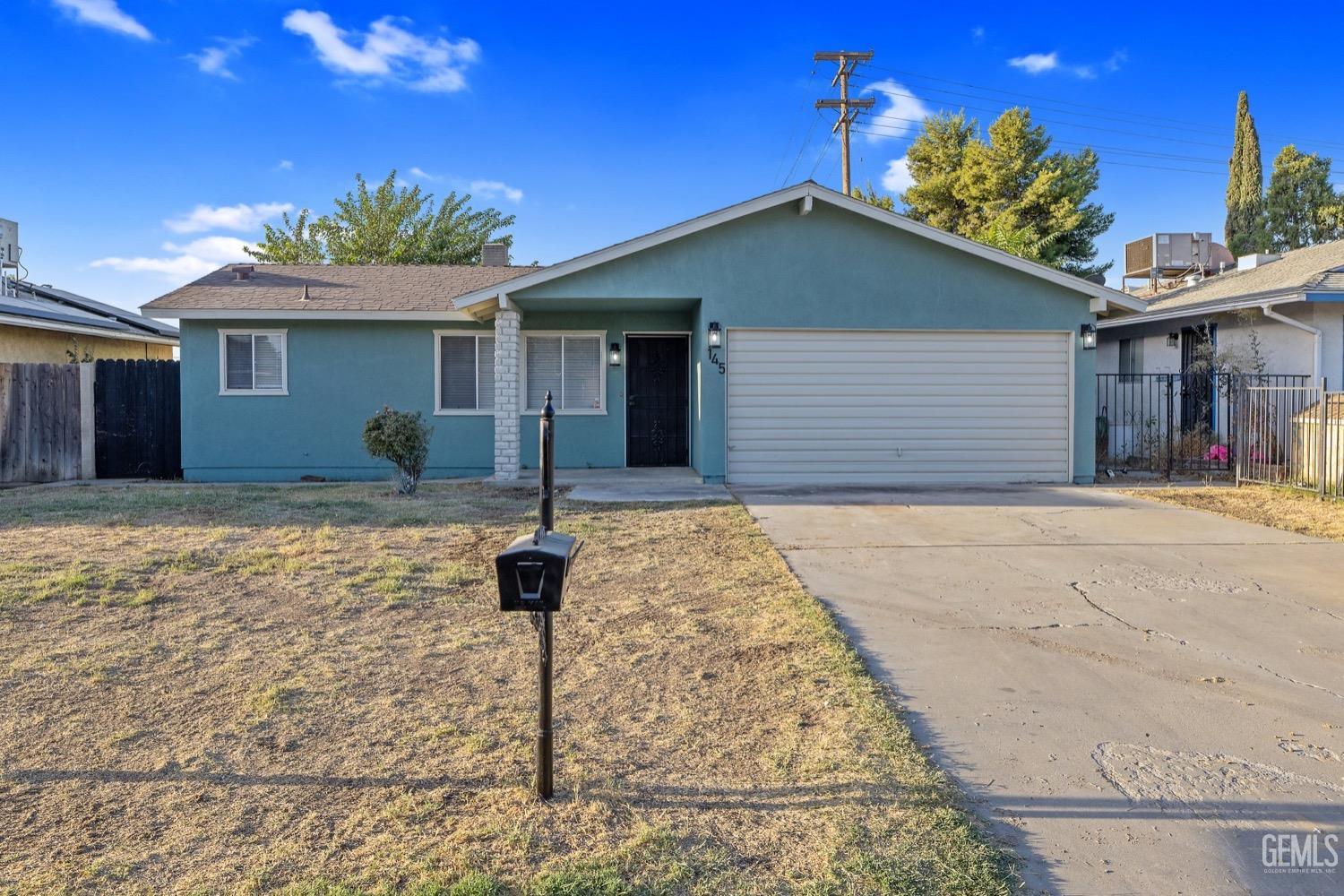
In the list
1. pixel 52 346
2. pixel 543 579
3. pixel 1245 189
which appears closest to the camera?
pixel 543 579

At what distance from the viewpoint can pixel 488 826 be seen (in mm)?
2762

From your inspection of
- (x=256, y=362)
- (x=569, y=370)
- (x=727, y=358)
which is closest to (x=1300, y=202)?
(x=727, y=358)

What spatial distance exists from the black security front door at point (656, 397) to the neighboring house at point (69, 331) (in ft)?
31.0

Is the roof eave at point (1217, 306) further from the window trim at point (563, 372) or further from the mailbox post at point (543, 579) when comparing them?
the mailbox post at point (543, 579)

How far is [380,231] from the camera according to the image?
96.4 feet

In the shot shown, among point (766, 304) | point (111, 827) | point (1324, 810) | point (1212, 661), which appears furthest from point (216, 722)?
point (766, 304)

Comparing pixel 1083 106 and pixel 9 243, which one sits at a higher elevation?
pixel 1083 106

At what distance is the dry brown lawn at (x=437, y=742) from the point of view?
99.7 inches

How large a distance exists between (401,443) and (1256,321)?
14.0m

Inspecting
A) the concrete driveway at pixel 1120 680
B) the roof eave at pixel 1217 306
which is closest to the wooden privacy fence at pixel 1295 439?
the roof eave at pixel 1217 306

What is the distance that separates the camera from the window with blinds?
13.9 metres

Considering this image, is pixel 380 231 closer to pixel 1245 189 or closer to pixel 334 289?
pixel 334 289

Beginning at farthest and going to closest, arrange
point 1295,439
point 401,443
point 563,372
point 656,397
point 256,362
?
point 656,397 < point 563,372 < point 256,362 < point 1295,439 < point 401,443

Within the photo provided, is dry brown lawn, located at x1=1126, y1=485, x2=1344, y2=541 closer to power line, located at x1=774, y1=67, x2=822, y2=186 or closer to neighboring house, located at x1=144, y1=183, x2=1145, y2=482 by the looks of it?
neighboring house, located at x1=144, y1=183, x2=1145, y2=482
